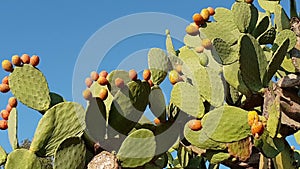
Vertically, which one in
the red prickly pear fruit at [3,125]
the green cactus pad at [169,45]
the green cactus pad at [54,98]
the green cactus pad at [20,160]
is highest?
the green cactus pad at [169,45]

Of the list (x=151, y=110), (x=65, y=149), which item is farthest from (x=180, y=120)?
(x=65, y=149)

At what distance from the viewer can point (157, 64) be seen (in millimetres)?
1500

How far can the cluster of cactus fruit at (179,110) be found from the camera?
49.4 inches

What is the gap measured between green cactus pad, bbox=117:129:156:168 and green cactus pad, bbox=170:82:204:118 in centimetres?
18

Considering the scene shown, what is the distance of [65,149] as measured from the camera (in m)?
1.20

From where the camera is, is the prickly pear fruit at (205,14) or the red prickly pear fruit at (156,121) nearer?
the red prickly pear fruit at (156,121)

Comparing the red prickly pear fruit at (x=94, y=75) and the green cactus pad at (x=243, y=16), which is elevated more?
the green cactus pad at (x=243, y=16)

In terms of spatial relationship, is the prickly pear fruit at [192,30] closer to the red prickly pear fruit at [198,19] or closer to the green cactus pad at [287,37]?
the red prickly pear fruit at [198,19]

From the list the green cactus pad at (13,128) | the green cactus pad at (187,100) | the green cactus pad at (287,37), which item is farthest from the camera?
the green cactus pad at (287,37)

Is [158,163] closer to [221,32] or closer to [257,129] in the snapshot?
[257,129]

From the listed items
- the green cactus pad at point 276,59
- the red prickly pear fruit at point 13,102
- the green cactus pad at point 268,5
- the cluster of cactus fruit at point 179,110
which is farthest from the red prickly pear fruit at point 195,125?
the green cactus pad at point 268,5

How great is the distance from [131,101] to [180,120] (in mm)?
239

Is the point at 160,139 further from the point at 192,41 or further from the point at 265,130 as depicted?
the point at 192,41

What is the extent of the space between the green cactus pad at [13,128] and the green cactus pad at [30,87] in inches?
1.6
